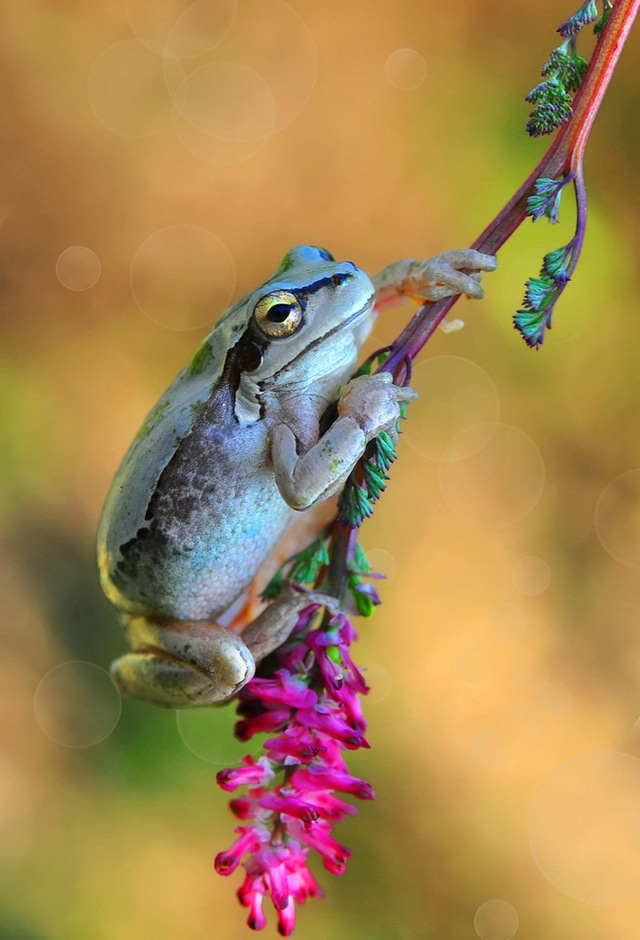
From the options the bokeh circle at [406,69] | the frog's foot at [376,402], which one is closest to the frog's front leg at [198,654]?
the frog's foot at [376,402]

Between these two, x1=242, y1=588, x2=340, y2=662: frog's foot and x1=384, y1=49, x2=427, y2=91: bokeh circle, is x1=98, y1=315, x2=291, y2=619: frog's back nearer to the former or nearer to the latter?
x1=242, y1=588, x2=340, y2=662: frog's foot

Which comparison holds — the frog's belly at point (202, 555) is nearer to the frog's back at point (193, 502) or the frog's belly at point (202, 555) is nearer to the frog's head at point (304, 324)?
the frog's back at point (193, 502)

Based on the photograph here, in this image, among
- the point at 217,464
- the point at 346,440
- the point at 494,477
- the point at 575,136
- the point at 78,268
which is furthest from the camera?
the point at 78,268

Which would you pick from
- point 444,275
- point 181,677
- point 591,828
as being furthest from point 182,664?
point 591,828

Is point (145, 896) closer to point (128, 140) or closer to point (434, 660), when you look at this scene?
point (434, 660)

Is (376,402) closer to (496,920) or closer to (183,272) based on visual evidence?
(183,272)

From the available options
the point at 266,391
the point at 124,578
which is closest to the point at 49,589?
the point at 124,578
